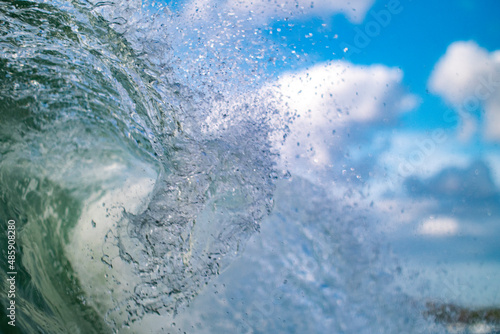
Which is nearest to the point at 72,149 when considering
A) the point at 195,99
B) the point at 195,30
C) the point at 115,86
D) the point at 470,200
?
the point at 115,86

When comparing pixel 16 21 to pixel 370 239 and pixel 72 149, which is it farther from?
pixel 370 239

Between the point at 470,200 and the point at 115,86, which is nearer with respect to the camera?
the point at 115,86

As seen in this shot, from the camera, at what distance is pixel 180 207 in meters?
2.44

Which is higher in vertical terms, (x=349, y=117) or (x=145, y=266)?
(x=349, y=117)

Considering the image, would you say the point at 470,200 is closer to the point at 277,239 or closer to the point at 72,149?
the point at 277,239

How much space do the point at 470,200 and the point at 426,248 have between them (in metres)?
0.59

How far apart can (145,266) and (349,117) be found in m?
1.85

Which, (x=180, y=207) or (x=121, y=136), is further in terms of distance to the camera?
(x=121, y=136)

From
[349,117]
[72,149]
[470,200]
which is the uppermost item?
[470,200]

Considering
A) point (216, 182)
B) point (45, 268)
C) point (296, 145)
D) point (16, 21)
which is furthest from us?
point (216, 182)

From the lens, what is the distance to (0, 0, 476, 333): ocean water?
2188 millimetres

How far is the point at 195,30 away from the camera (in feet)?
7.48

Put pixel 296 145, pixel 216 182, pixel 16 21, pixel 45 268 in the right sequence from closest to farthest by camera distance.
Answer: pixel 16 21 < pixel 45 268 < pixel 296 145 < pixel 216 182

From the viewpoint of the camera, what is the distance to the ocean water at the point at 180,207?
86.1 inches
